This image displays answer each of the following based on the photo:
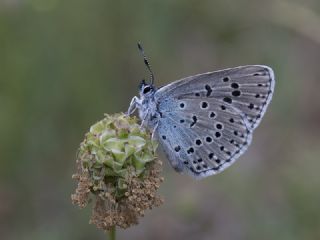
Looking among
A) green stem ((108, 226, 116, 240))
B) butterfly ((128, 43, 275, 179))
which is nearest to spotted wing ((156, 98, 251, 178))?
butterfly ((128, 43, 275, 179))

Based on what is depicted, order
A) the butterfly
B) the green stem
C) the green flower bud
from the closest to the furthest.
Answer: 1. the green stem
2. the green flower bud
3. the butterfly

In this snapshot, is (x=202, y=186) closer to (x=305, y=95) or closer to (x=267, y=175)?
(x=267, y=175)

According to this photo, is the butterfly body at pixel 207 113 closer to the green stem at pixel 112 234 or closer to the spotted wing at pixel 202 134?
the spotted wing at pixel 202 134

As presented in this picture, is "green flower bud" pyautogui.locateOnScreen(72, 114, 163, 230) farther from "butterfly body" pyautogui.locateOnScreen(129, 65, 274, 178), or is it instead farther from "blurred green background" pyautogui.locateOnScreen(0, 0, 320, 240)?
"blurred green background" pyautogui.locateOnScreen(0, 0, 320, 240)

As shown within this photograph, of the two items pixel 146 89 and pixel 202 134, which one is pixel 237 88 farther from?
pixel 146 89

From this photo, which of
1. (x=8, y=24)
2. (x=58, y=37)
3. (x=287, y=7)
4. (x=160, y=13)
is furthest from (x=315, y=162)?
(x=8, y=24)

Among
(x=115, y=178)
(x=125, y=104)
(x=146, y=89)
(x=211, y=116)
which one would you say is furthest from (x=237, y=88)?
(x=125, y=104)
